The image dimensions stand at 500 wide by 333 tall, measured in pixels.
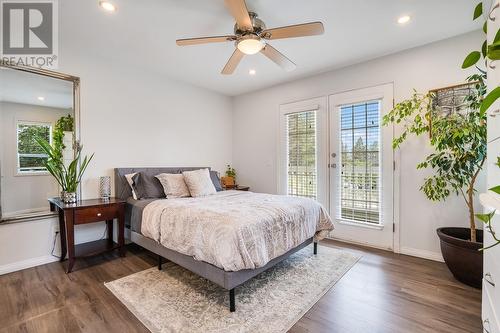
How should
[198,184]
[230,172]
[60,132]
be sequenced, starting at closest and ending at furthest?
[60,132] < [198,184] < [230,172]

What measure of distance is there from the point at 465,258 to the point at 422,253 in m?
0.76

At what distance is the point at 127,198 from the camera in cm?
326

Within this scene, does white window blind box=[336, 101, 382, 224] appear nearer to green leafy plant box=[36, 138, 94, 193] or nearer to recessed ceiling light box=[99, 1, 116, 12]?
recessed ceiling light box=[99, 1, 116, 12]

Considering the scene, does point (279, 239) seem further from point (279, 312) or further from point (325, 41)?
point (325, 41)

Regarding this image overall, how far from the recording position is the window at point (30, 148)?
267cm

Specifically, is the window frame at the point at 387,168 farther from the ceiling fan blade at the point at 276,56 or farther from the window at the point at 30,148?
the window at the point at 30,148

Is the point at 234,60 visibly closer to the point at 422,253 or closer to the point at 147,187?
the point at 147,187

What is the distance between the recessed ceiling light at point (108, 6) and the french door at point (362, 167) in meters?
2.99

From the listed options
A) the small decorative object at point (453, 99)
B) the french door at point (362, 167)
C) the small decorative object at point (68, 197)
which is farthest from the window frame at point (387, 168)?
the small decorative object at point (68, 197)

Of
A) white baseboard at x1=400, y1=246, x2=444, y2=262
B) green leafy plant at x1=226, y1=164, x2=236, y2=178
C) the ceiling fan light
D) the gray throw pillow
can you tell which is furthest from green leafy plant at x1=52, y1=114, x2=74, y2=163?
white baseboard at x1=400, y1=246, x2=444, y2=262

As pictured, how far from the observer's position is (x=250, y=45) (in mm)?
2273

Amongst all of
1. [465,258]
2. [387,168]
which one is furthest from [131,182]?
[465,258]

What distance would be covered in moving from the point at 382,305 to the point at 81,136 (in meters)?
3.82

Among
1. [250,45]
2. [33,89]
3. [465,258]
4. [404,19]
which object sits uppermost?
[404,19]
